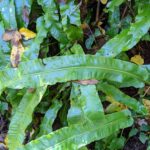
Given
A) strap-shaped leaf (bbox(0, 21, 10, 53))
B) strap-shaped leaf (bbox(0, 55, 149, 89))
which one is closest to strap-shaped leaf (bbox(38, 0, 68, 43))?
strap-shaped leaf (bbox(0, 21, 10, 53))

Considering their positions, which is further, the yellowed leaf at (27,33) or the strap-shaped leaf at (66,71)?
the yellowed leaf at (27,33)

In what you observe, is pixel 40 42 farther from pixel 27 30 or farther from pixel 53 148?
pixel 53 148

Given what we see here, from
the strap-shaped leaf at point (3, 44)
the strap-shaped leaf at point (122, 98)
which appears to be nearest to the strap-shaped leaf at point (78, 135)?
the strap-shaped leaf at point (122, 98)

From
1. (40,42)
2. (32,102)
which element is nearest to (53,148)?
(32,102)

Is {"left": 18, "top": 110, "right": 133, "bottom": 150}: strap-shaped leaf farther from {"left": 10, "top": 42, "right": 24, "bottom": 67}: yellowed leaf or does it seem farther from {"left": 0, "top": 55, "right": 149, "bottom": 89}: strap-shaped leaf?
{"left": 10, "top": 42, "right": 24, "bottom": 67}: yellowed leaf

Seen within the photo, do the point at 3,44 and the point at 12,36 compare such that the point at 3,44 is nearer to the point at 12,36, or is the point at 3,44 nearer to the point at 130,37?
the point at 12,36

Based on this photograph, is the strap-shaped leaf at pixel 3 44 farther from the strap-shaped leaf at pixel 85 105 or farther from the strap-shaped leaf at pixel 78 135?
the strap-shaped leaf at pixel 78 135
